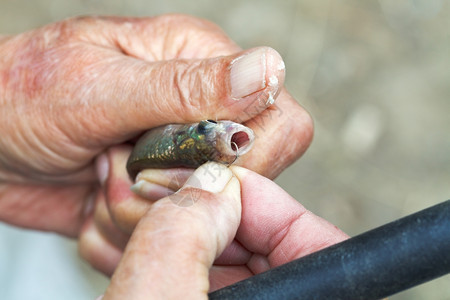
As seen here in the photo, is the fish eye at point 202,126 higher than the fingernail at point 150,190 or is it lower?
higher

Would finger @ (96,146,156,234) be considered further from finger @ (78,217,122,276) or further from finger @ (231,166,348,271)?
finger @ (231,166,348,271)

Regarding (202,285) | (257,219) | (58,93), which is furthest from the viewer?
(58,93)

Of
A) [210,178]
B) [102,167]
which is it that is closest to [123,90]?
[102,167]

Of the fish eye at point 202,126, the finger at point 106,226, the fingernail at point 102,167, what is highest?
the fish eye at point 202,126

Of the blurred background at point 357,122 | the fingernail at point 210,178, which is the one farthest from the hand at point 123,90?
the blurred background at point 357,122

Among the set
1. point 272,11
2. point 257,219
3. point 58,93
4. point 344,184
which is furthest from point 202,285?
point 272,11

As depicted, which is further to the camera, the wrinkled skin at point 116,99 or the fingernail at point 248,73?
the wrinkled skin at point 116,99

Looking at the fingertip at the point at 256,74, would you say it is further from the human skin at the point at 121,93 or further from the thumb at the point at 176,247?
the thumb at the point at 176,247

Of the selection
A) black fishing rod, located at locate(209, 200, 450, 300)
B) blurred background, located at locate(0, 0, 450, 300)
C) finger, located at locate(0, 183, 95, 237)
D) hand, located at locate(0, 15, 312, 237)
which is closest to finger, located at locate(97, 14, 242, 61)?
hand, located at locate(0, 15, 312, 237)

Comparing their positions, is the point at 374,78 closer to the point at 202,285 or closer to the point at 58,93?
the point at 58,93
